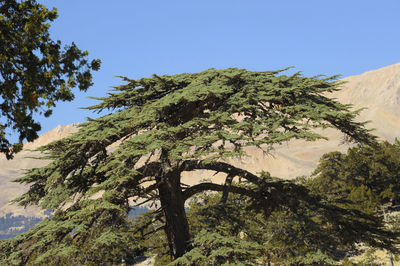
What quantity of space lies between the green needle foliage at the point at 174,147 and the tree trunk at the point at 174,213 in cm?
3

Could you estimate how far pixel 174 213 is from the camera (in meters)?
13.6

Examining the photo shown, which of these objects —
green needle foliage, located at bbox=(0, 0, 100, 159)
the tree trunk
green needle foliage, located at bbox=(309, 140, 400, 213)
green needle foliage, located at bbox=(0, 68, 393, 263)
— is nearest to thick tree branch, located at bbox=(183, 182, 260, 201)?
green needle foliage, located at bbox=(0, 68, 393, 263)

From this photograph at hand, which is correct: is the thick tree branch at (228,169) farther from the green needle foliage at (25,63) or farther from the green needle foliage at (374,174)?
the green needle foliage at (374,174)

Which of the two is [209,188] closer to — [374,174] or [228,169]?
[228,169]

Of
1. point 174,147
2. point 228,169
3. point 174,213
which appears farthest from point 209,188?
point 174,147

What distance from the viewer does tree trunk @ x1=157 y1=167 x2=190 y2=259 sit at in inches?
529

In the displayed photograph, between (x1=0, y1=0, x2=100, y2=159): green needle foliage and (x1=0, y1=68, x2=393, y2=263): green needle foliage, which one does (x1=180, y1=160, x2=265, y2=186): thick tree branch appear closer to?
(x1=0, y1=68, x2=393, y2=263): green needle foliage

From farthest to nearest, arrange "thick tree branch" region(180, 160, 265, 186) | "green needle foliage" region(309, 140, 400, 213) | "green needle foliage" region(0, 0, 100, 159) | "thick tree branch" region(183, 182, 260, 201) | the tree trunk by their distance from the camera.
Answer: "green needle foliage" region(309, 140, 400, 213) → "thick tree branch" region(183, 182, 260, 201) → the tree trunk → "thick tree branch" region(180, 160, 265, 186) → "green needle foliage" region(0, 0, 100, 159)

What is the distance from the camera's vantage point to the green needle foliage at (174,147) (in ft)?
35.0

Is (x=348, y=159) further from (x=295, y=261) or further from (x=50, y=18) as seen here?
(x=50, y=18)

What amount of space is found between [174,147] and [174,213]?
342cm

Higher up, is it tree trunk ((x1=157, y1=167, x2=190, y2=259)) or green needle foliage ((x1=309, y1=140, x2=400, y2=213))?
tree trunk ((x1=157, y1=167, x2=190, y2=259))

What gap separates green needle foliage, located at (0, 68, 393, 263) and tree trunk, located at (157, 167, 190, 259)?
0.10 feet

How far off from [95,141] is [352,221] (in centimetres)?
816
